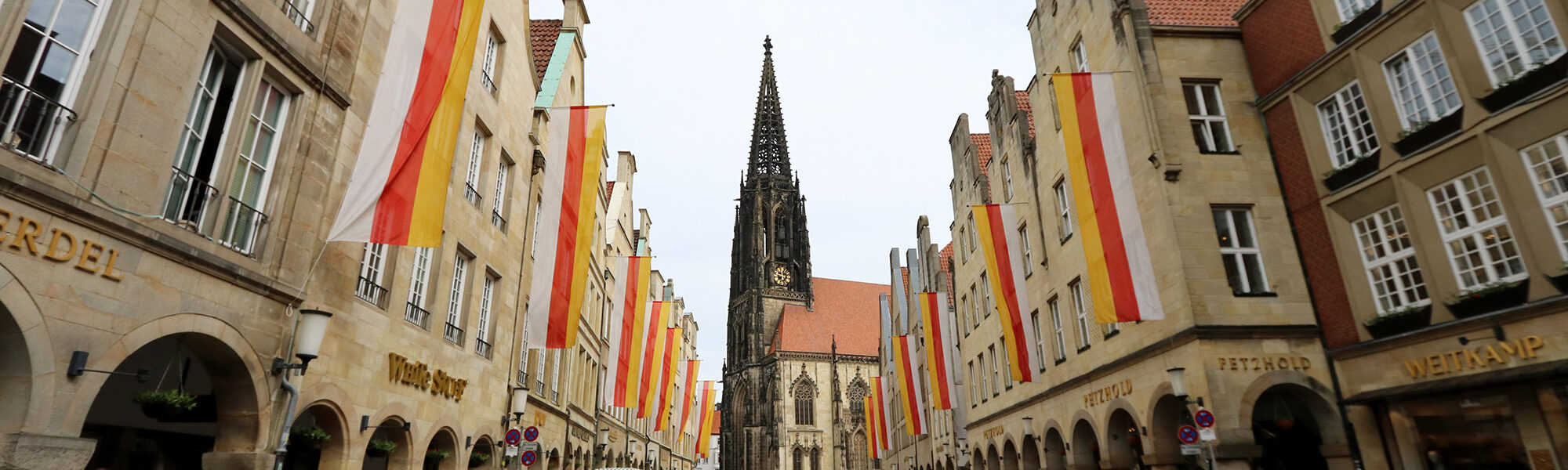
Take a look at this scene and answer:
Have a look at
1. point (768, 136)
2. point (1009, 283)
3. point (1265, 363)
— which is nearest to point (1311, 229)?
point (1265, 363)

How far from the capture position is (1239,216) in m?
15.6

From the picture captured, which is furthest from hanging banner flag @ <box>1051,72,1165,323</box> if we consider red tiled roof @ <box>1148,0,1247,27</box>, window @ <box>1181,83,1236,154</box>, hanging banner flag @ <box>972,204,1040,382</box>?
hanging banner flag @ <box>972,204,1040,382</box>

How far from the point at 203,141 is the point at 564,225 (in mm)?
7416

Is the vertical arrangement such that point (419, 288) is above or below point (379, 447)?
above

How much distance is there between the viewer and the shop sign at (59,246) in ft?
19.6

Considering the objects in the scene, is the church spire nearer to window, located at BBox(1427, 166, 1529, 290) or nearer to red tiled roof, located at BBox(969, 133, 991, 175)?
red tiled roof, located at BBox(969, 133, 991, 175)

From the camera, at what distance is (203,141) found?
840 cm

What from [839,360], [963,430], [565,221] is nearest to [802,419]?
[839,360]

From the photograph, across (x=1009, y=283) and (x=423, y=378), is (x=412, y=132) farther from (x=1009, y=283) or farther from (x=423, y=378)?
(x=1009, y=283)

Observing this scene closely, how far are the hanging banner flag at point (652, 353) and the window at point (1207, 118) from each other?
704 inches

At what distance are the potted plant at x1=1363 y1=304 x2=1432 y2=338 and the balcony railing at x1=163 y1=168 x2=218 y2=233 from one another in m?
17.4

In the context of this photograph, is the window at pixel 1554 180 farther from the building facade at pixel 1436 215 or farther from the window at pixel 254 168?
the window at pixel 254 168

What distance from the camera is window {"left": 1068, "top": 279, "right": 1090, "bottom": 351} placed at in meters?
19.9

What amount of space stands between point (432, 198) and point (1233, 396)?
45.7 feet
